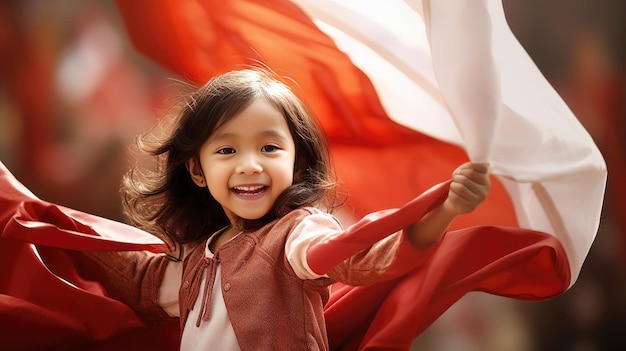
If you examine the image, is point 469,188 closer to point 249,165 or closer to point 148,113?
point 249,165

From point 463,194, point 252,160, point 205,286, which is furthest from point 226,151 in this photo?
point 463,194

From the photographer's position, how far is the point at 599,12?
4.88 feet

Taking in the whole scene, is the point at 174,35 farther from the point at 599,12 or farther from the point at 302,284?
the point at 599,12

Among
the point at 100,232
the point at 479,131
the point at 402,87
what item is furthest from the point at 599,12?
the point at 100,232

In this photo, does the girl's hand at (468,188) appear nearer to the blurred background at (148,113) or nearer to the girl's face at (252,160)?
the girl's face at (252,160)

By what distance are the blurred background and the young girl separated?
0.28 m

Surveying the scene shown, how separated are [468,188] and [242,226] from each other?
43cm

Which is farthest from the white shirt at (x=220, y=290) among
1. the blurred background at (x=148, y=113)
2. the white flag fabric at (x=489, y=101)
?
the blurred background at (x=148, y=113)

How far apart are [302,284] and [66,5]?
0.89m

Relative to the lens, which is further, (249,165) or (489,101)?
(249,165)

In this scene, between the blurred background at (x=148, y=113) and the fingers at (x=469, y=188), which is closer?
the fingers at (x=469, y=188)

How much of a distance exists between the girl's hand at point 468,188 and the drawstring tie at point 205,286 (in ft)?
1.33

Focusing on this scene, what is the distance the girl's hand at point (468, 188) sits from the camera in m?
0.87

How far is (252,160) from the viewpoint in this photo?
112 cm
